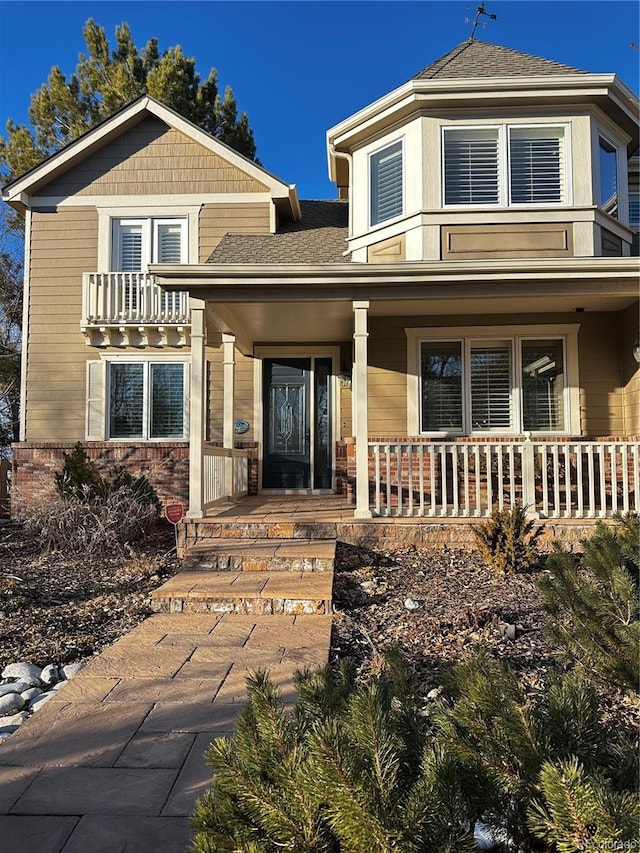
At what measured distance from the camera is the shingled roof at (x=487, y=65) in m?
7.75

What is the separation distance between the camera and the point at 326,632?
4012 mm

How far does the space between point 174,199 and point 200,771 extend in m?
9.83

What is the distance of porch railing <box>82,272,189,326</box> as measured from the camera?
984 cm

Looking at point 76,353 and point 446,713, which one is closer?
point 446,713

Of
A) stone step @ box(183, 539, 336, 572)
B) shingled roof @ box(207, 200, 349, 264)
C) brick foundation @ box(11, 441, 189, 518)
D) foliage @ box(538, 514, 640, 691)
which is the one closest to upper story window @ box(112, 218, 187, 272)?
shingled roof @ box(207, 200, 349, 264)

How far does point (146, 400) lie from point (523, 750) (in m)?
9.69

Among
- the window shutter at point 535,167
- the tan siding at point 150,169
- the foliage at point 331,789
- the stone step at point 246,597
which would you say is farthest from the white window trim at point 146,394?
the foliage at point 331,789

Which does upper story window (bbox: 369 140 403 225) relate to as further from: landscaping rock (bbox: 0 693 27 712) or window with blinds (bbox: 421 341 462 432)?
landscaping rock (bbox: 0 693 27 712)

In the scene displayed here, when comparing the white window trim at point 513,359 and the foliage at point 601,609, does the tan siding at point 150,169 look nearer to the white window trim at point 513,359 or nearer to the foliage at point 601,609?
the white window trim at point 513,359

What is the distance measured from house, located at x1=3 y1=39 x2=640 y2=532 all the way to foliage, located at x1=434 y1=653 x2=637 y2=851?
520 cm

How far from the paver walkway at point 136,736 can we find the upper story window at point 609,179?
7.20 meters

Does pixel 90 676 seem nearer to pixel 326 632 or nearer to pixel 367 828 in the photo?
pixel 326 632

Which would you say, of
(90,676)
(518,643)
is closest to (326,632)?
(518,643)

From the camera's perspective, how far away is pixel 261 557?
561cm
